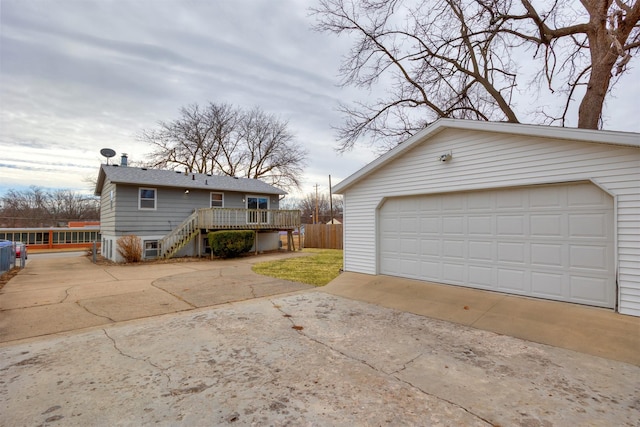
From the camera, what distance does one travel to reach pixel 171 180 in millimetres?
15117

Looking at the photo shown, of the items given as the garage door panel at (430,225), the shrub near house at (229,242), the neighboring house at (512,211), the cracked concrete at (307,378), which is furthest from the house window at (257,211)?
the cracked concrete at (307,378)

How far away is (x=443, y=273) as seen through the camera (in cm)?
681

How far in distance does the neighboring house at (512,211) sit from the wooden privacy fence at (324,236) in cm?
1178

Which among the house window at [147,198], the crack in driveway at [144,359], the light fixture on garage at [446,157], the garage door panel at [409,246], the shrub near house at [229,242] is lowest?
the crack in driveway at [144,359]

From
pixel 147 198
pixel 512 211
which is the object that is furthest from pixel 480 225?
pixel 147 198

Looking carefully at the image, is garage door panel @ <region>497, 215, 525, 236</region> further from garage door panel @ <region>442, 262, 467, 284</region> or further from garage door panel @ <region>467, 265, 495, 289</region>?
garage door panel @ <region>442, 262, 467, 284</region>

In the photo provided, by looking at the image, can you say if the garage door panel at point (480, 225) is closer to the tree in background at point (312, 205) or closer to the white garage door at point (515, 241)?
the white garage door at point (515, 241)

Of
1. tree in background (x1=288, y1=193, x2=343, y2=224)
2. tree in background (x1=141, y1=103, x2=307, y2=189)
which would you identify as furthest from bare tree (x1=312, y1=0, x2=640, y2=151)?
tree in background (x1=288, y1=193, x2=343, y2=224)

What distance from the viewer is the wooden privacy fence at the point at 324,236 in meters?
20.2

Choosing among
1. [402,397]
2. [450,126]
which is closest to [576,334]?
[402,397]

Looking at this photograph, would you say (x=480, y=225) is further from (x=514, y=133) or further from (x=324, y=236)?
(x=324, y=236)

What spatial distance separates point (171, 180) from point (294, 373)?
47.0 ft

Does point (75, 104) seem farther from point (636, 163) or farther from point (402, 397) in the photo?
point (636, 163)

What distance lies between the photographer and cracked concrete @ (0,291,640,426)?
8.29 ft
